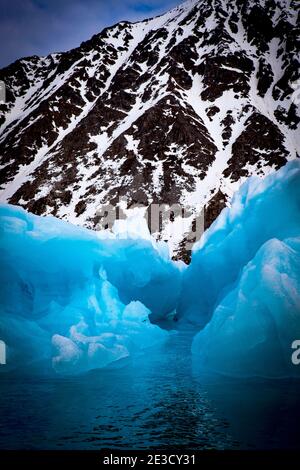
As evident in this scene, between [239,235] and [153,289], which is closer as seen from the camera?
[239,235]

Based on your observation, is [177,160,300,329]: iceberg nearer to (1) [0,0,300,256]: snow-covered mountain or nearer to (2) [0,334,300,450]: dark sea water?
(2) [0,334,300,450]: dark sea water

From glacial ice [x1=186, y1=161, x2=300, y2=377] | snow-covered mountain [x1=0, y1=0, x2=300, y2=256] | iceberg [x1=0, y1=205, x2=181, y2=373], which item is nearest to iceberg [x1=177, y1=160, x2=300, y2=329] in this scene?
glacial ice [x1=186, y1=161, x2=300, y2=377]

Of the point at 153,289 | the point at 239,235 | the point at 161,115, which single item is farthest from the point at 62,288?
the point at 161,115

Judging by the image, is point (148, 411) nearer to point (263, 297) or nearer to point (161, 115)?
point (263, 297)

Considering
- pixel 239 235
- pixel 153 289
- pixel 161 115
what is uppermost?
pixel 161 115

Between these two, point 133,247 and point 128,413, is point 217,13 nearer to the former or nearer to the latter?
point 133,247
